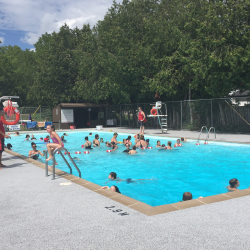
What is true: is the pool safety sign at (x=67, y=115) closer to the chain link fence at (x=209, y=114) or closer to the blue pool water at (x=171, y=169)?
the chain link fence at (x=209, y=114)

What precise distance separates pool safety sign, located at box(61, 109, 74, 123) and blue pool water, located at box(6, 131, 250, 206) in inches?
623

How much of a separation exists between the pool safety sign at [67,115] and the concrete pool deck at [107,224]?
28045 millimetres

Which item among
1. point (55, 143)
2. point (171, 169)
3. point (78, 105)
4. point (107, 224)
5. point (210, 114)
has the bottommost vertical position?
point (171, 169)

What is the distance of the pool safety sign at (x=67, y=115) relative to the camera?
33.5 meters

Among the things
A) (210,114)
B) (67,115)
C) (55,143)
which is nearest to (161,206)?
(55,143)

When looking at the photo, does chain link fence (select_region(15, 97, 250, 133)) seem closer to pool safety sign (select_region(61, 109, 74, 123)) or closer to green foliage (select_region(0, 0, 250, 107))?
green foliage (select_region(0, 0, 250, 107))

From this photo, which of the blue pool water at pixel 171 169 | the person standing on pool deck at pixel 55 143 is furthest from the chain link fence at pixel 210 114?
the person standing on pool deck at pixel 55 143

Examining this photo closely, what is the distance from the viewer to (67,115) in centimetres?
3381

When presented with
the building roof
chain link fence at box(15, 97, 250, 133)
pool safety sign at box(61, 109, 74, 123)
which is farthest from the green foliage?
pool safety sign at box(61, 109, 74, 123)

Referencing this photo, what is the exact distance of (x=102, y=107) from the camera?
121 feet

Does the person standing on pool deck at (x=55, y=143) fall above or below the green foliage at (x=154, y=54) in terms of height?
below

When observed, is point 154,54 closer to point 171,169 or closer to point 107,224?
point 171,169

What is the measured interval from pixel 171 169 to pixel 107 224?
8.38 meters

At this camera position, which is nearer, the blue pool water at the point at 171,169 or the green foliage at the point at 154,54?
the blue pool water at the point at 171,169
